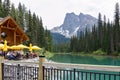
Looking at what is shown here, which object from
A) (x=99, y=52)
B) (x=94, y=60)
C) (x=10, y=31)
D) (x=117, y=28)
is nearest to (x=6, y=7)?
(x=94, y=60)

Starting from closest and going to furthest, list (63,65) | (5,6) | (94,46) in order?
(63,65)
(5,6)
(94,46)

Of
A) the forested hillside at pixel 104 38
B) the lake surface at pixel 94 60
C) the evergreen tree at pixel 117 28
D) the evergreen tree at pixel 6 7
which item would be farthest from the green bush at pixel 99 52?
the evergreen tree at pixel 6 7

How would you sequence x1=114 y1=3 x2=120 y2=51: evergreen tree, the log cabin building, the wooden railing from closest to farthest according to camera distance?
1. the wooden railing
2. the log cabin building
3. x1=114 y1=3 x2=120 y2=51: evergreen tree

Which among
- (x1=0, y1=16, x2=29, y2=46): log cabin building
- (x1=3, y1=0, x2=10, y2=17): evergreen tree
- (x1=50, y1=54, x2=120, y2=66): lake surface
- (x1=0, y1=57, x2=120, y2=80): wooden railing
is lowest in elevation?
(x1=50, y1=54, x2=120, y2=66): lake surface

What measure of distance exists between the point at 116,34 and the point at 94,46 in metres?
14.6

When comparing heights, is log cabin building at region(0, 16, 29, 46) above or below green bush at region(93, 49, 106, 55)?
above

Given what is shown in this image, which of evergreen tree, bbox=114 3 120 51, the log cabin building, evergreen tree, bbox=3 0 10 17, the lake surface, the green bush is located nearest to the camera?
the log cabin building

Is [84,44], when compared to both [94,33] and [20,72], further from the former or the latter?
[20,72]

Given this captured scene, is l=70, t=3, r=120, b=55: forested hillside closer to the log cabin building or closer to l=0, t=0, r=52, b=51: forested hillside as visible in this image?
l=0, t=0, r=52, b=51: forested hillside

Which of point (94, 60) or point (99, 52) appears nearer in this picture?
point (94, 60)

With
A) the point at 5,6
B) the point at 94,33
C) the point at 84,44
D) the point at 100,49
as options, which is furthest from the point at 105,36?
the point at 5,6

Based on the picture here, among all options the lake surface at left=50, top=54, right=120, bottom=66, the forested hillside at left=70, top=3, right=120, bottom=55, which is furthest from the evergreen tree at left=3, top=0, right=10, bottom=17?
the forested hillside at left=70, top=3, right=120, bottom=55

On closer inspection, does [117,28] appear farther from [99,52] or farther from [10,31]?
[10,31]

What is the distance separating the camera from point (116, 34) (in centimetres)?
7681
